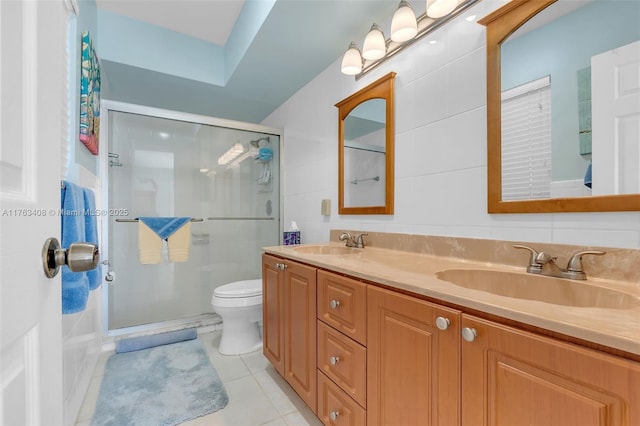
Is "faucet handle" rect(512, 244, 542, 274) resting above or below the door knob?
below

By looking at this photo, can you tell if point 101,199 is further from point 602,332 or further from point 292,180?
point 602,332

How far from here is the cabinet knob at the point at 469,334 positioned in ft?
2.09

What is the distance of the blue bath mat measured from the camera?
1.33 m

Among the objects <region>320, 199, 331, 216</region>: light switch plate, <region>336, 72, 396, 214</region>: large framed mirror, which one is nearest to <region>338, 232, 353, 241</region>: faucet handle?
<region>336, 72, 396, 214</region>: large framed mirror

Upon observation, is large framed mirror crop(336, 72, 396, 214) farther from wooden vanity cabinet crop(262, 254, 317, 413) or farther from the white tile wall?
wooden vanity cabinet crop(262, 254, 317, 413)

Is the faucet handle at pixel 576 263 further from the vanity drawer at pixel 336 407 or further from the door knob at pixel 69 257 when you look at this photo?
the door knob at pixel 69 257

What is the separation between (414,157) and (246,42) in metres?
1.34

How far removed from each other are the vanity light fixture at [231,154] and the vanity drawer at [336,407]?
209 cm

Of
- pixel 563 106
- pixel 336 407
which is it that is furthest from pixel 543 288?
pixel 336 407

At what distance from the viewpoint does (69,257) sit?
1.48 ft

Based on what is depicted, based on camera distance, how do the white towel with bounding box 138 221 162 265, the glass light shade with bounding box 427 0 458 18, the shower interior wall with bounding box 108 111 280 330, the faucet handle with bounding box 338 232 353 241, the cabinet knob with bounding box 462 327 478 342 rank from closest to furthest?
1. the cabinet knob with bounding box 462 327 478 342
2. the glass light shade with bounding box 427 0 458 18
3. the faucet handle with bounding box 338 232 353 241
4. the white towel with bounding box 138 221 162 265
5. the shower interior wall with bounding box 108 111 280 330

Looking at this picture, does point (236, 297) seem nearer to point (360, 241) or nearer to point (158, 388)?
point (158, 388)

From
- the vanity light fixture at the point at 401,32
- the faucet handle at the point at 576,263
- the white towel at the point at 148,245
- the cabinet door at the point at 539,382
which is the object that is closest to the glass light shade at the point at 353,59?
the vanity light fixture at the point at 401,32

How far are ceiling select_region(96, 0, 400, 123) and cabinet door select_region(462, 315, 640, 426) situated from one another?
4.88ft
